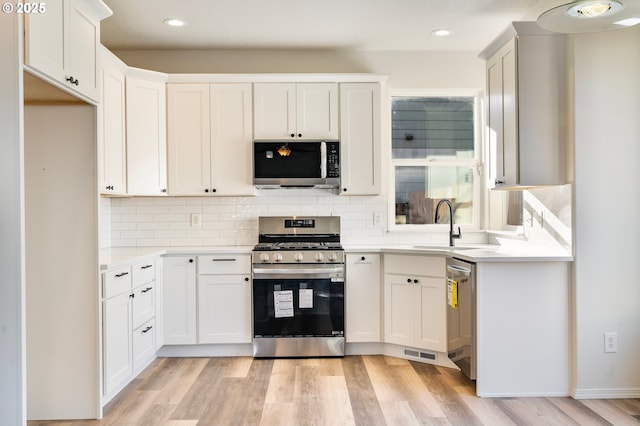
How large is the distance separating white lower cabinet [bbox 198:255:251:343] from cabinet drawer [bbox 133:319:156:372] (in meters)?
0.40

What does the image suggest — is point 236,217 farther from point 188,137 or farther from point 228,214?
point 188,137

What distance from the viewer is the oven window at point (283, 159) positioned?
13.0 feet

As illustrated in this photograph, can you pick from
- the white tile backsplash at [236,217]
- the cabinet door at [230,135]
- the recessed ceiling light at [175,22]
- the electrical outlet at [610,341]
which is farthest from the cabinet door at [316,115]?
the electrical outlet at [610,341]

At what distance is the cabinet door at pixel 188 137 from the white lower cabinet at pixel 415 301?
1.75 m

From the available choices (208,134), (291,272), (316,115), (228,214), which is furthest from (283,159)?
(291,272)

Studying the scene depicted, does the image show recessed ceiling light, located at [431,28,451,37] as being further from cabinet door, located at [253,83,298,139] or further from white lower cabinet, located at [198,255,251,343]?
white lower cabinet, located at [198,255,251,343]

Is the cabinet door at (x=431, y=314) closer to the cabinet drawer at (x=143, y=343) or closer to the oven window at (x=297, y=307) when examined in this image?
the oven window at (x=297, y=307)

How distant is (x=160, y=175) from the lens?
3.95m

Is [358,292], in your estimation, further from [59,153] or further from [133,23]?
[133,23]

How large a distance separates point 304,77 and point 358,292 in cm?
187

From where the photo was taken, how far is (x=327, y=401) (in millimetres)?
2891

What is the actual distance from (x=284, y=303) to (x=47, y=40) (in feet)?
7.92

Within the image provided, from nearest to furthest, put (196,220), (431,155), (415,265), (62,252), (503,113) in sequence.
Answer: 1. (62,252)
2. (503,113)
3. (415,265)
4. (196,220)
5. (431,155)

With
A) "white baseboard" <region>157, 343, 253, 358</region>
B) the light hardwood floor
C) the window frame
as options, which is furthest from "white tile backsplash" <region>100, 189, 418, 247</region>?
the light hardwood floor
